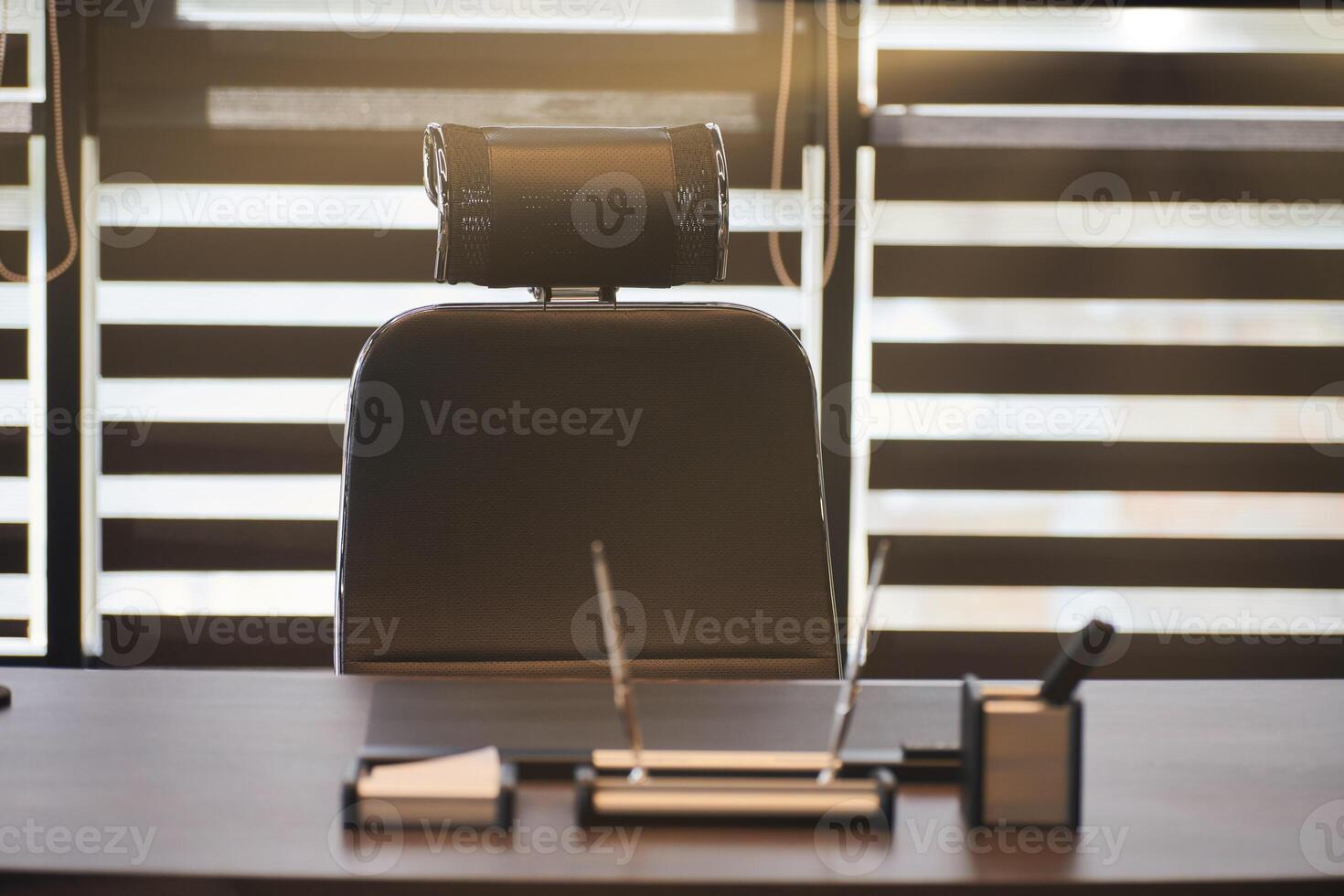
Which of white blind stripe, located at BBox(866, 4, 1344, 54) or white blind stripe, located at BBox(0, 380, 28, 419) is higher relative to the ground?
white blind stripe, located at BBox(866, 4, 1344, 54)

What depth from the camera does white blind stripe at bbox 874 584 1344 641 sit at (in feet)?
10.0

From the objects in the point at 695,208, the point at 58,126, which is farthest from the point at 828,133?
the point at 58,126

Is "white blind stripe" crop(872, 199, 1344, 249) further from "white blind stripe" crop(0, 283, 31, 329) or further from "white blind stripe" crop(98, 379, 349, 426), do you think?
"white blind stripe" crop(0, 283, 31, 329)

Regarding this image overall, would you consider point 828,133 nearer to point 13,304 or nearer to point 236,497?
point 236,497

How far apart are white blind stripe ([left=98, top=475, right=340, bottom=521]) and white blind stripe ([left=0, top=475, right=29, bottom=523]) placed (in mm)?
308

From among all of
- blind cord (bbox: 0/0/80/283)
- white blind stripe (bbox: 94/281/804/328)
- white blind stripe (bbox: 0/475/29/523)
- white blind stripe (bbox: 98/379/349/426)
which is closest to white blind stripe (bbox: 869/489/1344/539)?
white blind stripe (bbox: 94/281/804/328)

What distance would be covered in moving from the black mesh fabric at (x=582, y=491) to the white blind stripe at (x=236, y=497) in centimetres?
181

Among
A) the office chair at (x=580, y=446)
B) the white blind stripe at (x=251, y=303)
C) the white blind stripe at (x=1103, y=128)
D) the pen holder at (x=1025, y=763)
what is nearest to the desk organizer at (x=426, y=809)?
the pen holder at (x=1025, y=763)

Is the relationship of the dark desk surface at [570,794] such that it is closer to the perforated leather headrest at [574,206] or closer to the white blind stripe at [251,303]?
the perforated leather headrest at [574,206]

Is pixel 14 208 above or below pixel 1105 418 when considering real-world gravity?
above

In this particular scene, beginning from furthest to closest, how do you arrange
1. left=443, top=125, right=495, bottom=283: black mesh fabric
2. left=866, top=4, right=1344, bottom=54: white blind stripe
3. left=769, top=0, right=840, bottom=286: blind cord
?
left=866, top=4, right=1344, bottom=54: white blind stripe → left=769, top=0, right=840, bottom=286: blind cord → left=443, top=125, right=495, bottom=283: black mesh fabric

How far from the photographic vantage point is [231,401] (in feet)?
9.68

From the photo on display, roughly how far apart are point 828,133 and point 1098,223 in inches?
32.0

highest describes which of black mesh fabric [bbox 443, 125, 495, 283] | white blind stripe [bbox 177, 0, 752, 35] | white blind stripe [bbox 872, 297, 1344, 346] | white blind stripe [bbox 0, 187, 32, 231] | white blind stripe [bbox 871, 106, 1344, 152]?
white blind stripe [bbox 177, 0, 752, 35]
